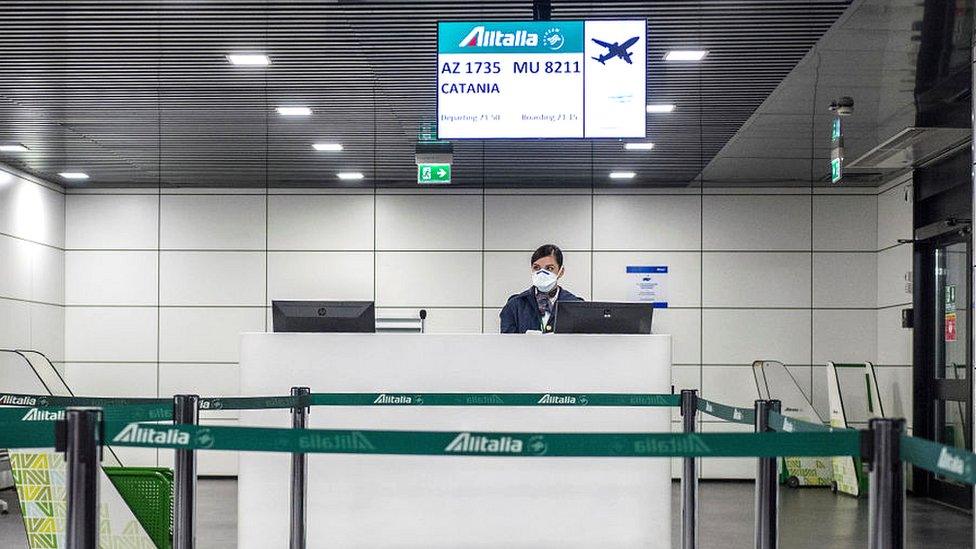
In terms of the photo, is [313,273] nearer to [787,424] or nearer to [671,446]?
[787,424]

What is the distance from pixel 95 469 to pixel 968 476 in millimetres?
2270

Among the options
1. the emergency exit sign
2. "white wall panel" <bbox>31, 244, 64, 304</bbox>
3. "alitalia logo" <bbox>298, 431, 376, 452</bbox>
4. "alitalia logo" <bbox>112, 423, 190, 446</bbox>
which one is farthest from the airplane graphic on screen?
"white wall panel" <bbox>31, 244, 64, 304</bbox>

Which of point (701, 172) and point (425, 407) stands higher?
point (701, 172)

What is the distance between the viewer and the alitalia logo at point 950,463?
2.71 meters

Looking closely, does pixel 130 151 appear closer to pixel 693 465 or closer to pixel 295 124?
pixel 295 124

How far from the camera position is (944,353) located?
32.1 feet

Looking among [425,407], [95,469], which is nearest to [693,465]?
[425,407]

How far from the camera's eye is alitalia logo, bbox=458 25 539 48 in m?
5.58

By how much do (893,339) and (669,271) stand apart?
7.21 feet

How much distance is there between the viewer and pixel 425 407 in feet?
18.7

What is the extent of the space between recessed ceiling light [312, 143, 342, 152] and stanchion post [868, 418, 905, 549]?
686 centimetres

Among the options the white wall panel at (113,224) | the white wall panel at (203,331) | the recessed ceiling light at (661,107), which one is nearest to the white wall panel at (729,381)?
the recessed ceiling light at (661,107)

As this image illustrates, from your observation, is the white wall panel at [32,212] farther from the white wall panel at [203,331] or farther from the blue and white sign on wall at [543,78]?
the blue and white sign on wall at [543,78]

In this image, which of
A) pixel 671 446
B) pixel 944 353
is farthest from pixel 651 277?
pixel 671 446
